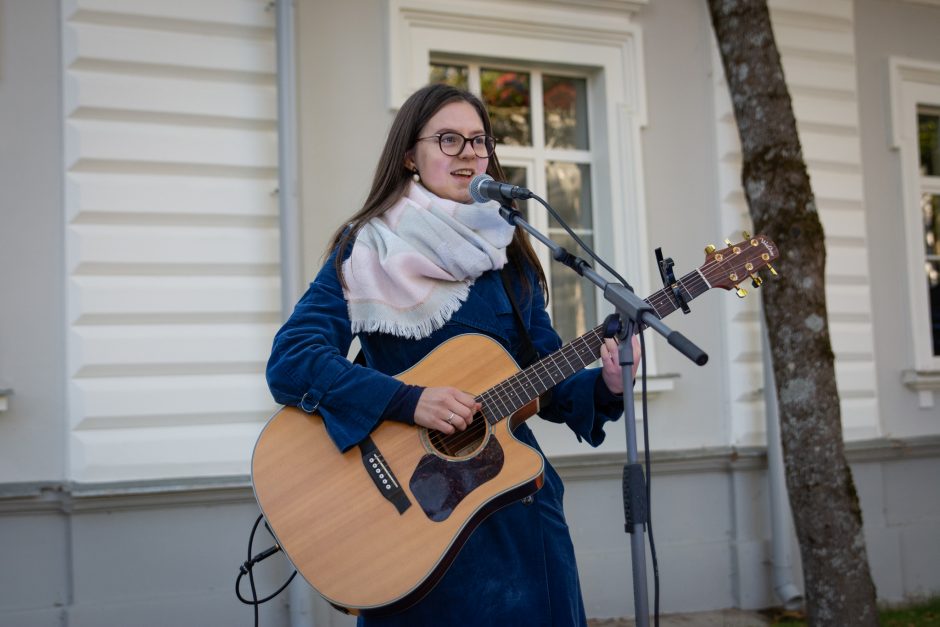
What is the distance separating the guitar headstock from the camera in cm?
216

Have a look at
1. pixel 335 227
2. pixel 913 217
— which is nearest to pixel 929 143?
pixel 913 217

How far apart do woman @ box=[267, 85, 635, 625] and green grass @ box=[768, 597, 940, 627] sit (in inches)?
129

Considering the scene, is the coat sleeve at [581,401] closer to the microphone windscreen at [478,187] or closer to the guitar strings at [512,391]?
the guitar strings at [512,391]

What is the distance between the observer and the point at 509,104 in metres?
5.37

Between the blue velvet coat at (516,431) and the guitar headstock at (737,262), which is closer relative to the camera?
the blue velvet coat at (516,431)

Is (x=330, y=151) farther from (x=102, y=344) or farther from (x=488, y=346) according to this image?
(x=488, y=346)

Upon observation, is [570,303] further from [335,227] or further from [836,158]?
[836,158]

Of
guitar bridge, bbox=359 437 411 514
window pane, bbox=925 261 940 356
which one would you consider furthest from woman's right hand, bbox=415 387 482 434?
window pane, bbox=925 261 940 356

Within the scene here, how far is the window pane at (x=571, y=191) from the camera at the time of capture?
544 cm

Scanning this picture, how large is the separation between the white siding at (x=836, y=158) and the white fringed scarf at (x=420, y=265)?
354 centimetres

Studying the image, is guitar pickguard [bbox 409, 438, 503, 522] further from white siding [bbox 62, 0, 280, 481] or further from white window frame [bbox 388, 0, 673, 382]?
white window frame [bbox 388, 0, 673, 382]

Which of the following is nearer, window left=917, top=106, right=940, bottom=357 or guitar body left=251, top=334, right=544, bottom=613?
guitar body left=251, top=334, right=544, bottom=613

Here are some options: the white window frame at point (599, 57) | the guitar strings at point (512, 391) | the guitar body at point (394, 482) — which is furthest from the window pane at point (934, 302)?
the guitar body at point (394, 482)

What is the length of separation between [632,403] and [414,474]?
0.55 meters
